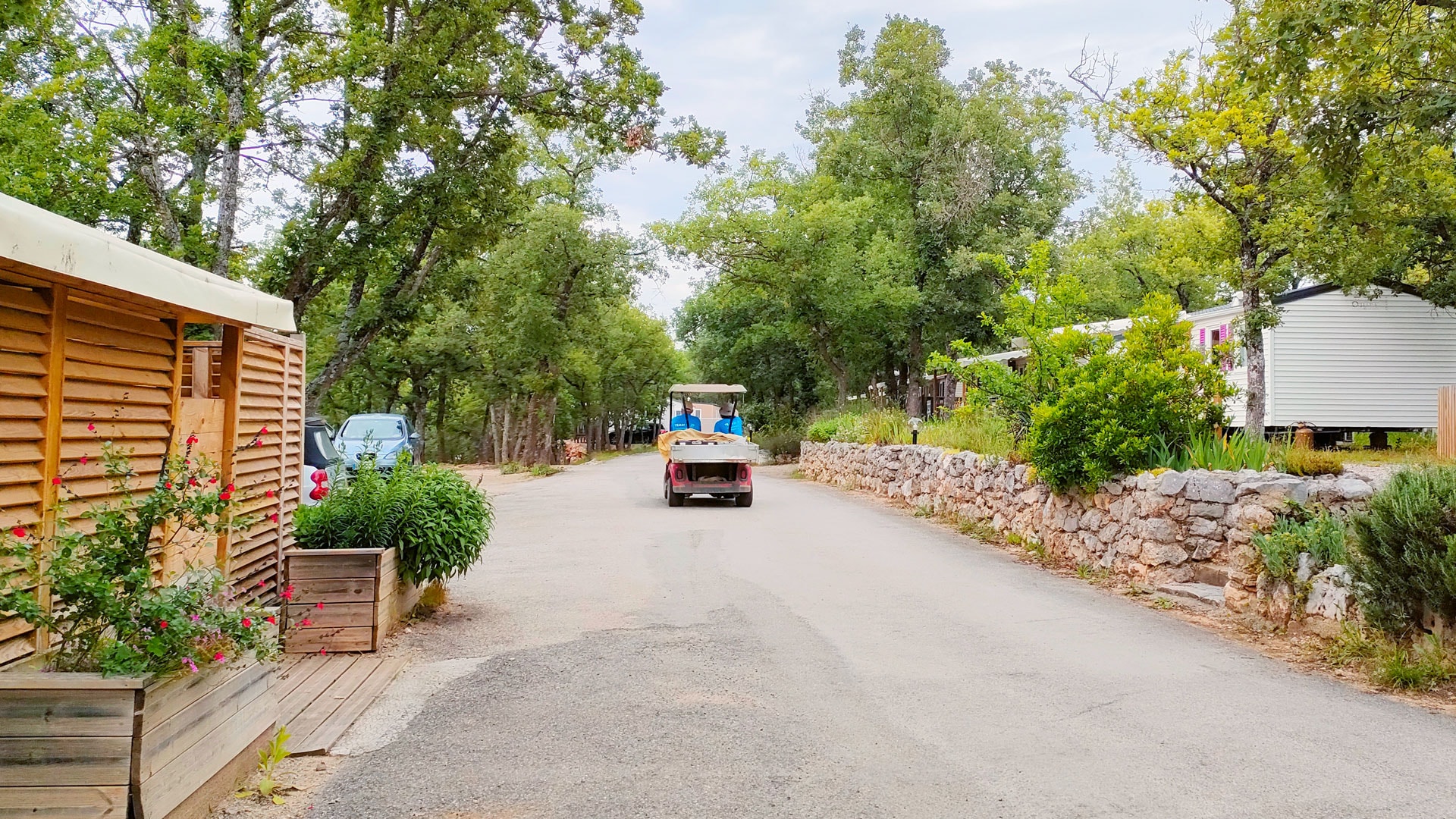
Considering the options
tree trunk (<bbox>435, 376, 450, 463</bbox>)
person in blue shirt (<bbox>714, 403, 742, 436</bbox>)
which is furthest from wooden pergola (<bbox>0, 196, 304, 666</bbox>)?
tree trunk (<bbox>435, 376, 450, 463</bbox>)

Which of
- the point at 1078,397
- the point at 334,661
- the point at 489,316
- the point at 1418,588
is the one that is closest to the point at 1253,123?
the point at 1078,397

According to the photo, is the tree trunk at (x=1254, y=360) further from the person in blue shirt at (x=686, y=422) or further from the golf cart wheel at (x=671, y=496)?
the golf cart wheel at (x=671, y=496)

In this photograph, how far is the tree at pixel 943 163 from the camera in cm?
3188

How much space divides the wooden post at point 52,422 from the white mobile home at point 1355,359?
23.0m

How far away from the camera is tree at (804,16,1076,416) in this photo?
31.9 meters

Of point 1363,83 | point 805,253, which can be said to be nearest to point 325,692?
point 1363,83

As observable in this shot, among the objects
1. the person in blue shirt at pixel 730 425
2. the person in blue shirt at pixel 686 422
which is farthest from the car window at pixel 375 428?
the person in blue shirt at pixel 730 425

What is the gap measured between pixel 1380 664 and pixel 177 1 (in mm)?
16164

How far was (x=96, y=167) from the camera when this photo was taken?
1427 centimetres

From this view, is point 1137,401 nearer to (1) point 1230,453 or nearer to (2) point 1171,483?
(1) point 1230,453

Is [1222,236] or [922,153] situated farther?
[922,153]

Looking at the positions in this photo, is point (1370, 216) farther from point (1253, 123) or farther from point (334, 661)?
point (334, 661)

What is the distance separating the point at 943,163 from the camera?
106 feet

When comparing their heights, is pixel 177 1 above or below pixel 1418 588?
above
